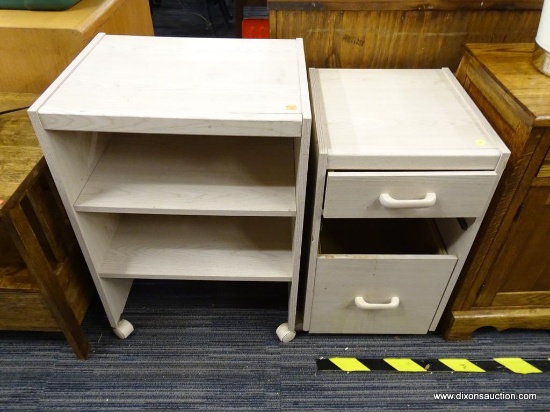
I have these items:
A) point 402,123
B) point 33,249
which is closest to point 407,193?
point 402,123

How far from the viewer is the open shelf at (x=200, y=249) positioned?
1.02m

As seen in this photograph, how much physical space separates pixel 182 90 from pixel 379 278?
621mm

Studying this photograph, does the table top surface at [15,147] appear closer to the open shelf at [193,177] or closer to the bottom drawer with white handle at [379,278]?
the open shelf at [193,177]

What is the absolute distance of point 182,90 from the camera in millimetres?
805

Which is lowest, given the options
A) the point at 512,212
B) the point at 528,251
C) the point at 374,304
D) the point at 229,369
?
the point at 229,369

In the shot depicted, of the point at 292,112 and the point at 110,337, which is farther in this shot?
the point at 110,337

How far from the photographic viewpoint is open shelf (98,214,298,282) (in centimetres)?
102

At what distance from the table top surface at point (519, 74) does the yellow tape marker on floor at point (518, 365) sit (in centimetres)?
67

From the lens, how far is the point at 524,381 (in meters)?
1.09

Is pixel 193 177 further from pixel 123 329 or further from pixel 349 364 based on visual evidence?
pixel 349 364

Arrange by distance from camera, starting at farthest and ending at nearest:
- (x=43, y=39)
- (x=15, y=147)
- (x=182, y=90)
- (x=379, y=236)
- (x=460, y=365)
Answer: (x=379, y=236) → (x=460, y=365) → (x=43, y=39) → (x=15, y=147) → (x=182, y=90)

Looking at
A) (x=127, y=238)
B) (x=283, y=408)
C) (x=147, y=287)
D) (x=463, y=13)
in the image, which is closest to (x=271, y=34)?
(x=463, y=13)

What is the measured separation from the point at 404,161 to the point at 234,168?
0.39 metres

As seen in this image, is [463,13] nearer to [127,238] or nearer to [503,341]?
[503,341]
